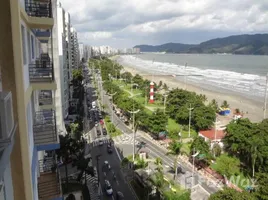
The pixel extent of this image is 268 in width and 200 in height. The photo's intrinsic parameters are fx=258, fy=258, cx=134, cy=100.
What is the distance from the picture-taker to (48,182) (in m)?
9.80

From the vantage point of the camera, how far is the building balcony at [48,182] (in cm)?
912

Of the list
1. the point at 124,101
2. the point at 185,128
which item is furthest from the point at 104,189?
the point at 124,101

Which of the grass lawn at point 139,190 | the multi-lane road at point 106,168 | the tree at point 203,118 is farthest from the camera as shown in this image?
the tree at point 203,118

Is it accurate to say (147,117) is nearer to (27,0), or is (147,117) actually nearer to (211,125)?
(211,125)

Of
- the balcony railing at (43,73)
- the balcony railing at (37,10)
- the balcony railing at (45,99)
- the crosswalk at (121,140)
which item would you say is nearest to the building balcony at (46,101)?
the balcony railing at (45,99)

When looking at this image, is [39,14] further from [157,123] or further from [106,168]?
[157,123]

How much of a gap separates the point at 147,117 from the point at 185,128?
741 cm

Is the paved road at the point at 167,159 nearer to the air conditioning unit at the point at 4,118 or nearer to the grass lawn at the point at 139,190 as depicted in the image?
the grass lawn at the point at 139,190

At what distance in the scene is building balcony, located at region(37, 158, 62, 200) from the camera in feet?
29.9

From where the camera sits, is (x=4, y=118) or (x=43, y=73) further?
(x=43, y=73)

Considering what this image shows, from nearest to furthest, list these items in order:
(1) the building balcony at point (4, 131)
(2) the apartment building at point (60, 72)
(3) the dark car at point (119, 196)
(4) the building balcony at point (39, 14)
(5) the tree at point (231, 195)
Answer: (1) the building balcony at point (4, 131) < (4) the building balcony at point (39, 14) < (5) the tree at point (231, 195) < (3) the dark car at point (119, 196) < (2) the apartment building at point (60, 72)

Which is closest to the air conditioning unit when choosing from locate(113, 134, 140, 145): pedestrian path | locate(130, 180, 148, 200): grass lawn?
locate(130, 180, 148, 200): grass lawn

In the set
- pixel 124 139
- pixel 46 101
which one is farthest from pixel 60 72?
pixel 46 101

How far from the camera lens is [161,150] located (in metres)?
35.8
